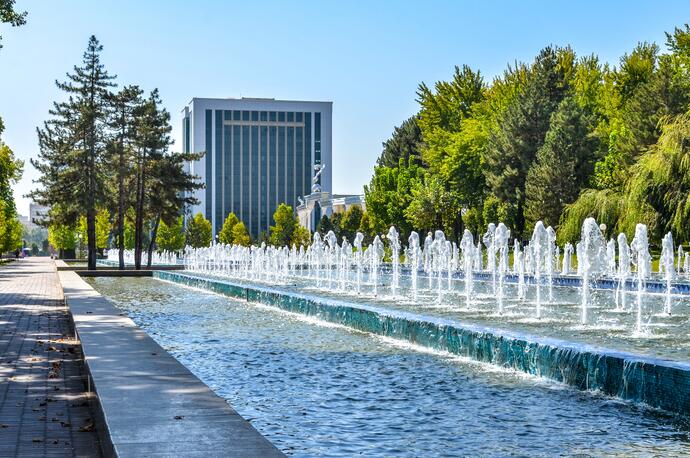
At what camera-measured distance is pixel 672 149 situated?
87.0 feet

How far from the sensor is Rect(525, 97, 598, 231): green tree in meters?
39.8

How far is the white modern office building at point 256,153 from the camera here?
432 ft

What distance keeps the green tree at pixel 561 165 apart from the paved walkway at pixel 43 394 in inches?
1181

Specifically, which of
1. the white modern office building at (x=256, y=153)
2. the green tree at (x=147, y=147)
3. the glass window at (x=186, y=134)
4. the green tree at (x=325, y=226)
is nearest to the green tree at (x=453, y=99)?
the green tree at (x=147, y=147)

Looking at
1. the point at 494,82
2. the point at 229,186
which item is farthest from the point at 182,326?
the point at 229,186

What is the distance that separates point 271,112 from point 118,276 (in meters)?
99.6

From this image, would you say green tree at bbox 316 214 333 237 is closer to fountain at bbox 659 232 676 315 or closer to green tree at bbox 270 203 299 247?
green tree at bbox 270 203 299 247

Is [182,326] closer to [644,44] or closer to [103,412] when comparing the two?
[103,412]

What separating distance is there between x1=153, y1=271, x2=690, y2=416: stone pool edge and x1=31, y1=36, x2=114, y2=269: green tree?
28164 millimetres

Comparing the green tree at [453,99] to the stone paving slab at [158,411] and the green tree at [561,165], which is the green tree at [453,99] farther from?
the stone paving slab at [158,411]

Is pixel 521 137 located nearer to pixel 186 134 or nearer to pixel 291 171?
pixel 291 171

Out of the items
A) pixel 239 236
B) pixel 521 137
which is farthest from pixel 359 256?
pixel 239 236

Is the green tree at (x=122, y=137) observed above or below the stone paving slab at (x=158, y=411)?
above

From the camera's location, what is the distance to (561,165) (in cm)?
3969
